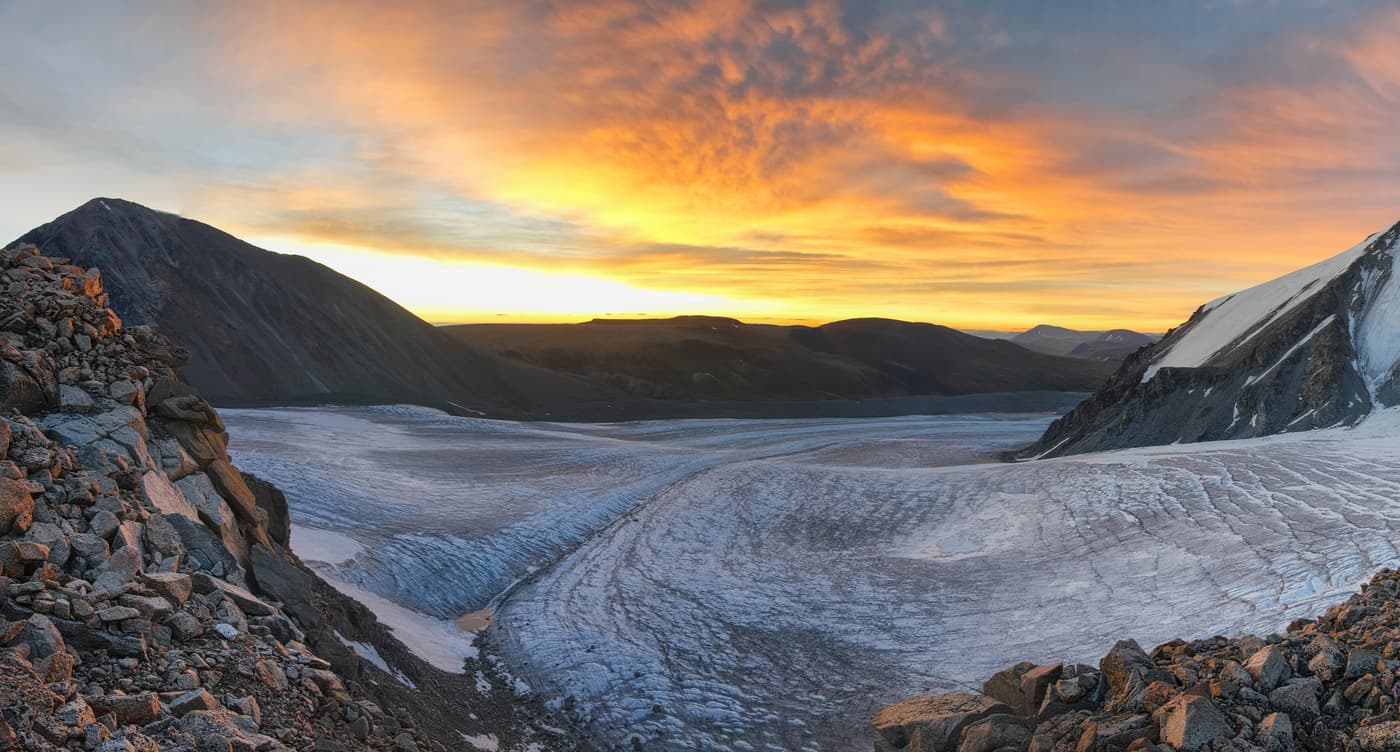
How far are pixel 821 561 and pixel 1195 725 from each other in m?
12.3

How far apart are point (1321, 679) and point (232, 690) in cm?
807

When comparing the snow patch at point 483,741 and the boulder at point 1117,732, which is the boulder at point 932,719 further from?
the snow patch at point 483,741

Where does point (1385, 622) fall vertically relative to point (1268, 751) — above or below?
above

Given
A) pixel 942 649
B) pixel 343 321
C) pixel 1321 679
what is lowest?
pixel 942 649

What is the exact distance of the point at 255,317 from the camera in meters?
56.7

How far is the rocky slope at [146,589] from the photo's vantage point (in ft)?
16.5

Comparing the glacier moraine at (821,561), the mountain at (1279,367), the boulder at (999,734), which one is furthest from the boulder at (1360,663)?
the mountain at (1279,367)

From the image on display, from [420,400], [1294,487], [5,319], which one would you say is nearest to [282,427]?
[420,400]

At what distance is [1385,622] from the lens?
6.80 m

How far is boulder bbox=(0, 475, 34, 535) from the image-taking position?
5895 millimetres

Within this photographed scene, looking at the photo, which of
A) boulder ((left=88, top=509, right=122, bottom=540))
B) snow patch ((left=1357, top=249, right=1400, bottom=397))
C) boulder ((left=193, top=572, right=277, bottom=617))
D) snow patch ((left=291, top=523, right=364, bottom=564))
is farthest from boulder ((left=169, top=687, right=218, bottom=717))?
snow patch ((left=1357, top=249, right=1400, bottom=397))

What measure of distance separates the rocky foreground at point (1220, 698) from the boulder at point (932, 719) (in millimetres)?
20

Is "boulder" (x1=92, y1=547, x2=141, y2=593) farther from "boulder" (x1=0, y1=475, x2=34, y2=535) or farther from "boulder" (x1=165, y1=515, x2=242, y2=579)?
"boulder" (x1=165, y1=515, x2=242, y2=579)

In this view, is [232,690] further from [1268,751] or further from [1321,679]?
[1321,679]
